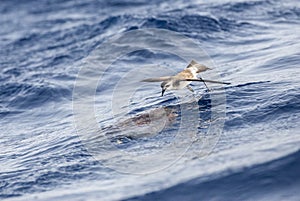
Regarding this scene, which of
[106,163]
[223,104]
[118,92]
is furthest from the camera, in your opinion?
[118,92]

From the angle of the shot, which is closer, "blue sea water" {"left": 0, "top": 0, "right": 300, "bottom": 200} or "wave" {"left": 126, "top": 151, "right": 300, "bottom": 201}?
"wave" {"left": 126, "top": 151, "right": 300, "bottom": 201}

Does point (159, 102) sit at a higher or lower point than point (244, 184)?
A: higher

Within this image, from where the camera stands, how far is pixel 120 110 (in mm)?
8961

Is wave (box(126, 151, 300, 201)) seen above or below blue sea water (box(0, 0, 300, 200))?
below

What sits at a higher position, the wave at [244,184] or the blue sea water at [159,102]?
the blue sea water at [159,102]

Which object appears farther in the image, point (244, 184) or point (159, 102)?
point (159, 102)

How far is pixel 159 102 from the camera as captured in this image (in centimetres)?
874

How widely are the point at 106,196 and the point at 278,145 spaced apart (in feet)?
6.27

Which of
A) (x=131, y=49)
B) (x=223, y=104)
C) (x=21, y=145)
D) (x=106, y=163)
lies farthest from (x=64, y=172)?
(x=131, y=49)

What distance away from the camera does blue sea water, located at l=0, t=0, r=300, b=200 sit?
6387mm

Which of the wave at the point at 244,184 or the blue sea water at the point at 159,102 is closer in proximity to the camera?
the wave at the point at 244,184

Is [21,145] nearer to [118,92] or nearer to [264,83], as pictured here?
[118,92]

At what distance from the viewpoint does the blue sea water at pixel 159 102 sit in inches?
251

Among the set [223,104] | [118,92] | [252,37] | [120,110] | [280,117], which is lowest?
[280,117]
